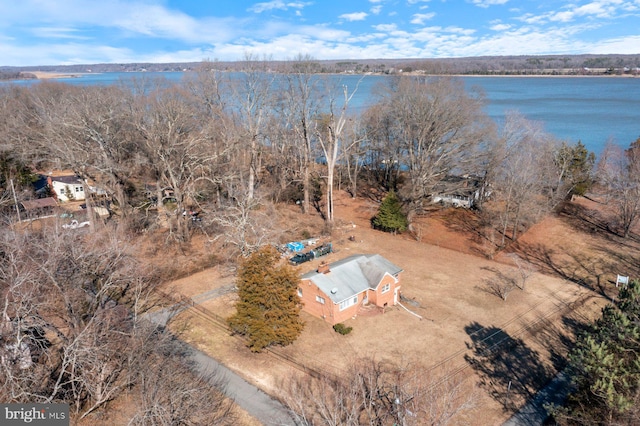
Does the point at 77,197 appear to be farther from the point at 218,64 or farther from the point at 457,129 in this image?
the point at 457,129

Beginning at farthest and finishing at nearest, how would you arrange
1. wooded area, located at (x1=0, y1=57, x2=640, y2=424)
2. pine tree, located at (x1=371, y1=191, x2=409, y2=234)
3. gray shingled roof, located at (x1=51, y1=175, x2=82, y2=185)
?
gray shingled roof, located at (x1=51, y1=175, x2=82, y2=185) → pine tree, located at (x1=371, y1=191, x2=409, y2=234) → wooded area, located at (x1=0, y1=57, x2=640, y2=424)

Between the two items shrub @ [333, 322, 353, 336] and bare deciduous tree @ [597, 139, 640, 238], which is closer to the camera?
shrub @ [333, 322, 353, 336]

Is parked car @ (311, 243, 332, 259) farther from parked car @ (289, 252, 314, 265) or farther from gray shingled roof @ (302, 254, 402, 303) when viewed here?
gray shingled roof @ (302, 254, 402, 303)

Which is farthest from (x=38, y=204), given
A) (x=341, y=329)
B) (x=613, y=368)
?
(x=613, y=368)

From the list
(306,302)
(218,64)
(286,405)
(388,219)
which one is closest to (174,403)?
(286,405)

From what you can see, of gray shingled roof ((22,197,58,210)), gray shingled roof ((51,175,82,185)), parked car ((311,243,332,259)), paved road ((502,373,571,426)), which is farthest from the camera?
gray shingled roof ((51,175,82,185))

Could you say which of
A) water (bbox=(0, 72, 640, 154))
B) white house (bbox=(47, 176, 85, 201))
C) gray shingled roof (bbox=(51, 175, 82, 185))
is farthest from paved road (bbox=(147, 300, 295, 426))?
water (bbox=(0, 72, 640, 154))
